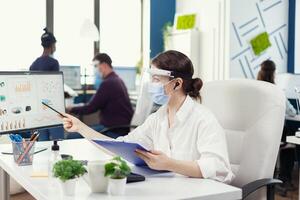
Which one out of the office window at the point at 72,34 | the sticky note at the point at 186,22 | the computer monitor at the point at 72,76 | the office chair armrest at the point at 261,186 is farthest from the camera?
the sticky note at the point at 186,22

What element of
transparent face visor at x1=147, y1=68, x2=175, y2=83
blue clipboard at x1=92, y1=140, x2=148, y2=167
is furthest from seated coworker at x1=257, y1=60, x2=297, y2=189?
blue clipboard at x1=92, y1=140, x2=148, y2=167

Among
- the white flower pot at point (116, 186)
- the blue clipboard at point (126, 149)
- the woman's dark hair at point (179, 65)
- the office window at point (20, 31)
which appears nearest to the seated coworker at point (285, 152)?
the woman's dark hair at point (179, 65)

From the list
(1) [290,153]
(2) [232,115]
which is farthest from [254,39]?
(2) [232,115]

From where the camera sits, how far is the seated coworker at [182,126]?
1.66 meters

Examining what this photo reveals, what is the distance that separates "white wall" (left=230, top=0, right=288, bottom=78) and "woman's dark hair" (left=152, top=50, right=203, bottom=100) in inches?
162

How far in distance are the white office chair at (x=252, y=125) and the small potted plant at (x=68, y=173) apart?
0.78 meters

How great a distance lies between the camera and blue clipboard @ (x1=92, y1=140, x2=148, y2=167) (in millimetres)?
1541

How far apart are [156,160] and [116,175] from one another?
242 millimetres

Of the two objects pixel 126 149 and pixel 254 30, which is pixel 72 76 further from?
pixel 126 149

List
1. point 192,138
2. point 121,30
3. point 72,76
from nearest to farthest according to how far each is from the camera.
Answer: point 192,138, point 72,76, point 121,30

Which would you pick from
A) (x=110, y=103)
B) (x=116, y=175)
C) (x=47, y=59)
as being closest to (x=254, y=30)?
(x=110, y=103)

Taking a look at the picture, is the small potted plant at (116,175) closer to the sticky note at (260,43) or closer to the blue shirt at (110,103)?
the blue shirt at (110,103)

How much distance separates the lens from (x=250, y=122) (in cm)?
194

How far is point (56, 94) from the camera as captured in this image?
2.25m
